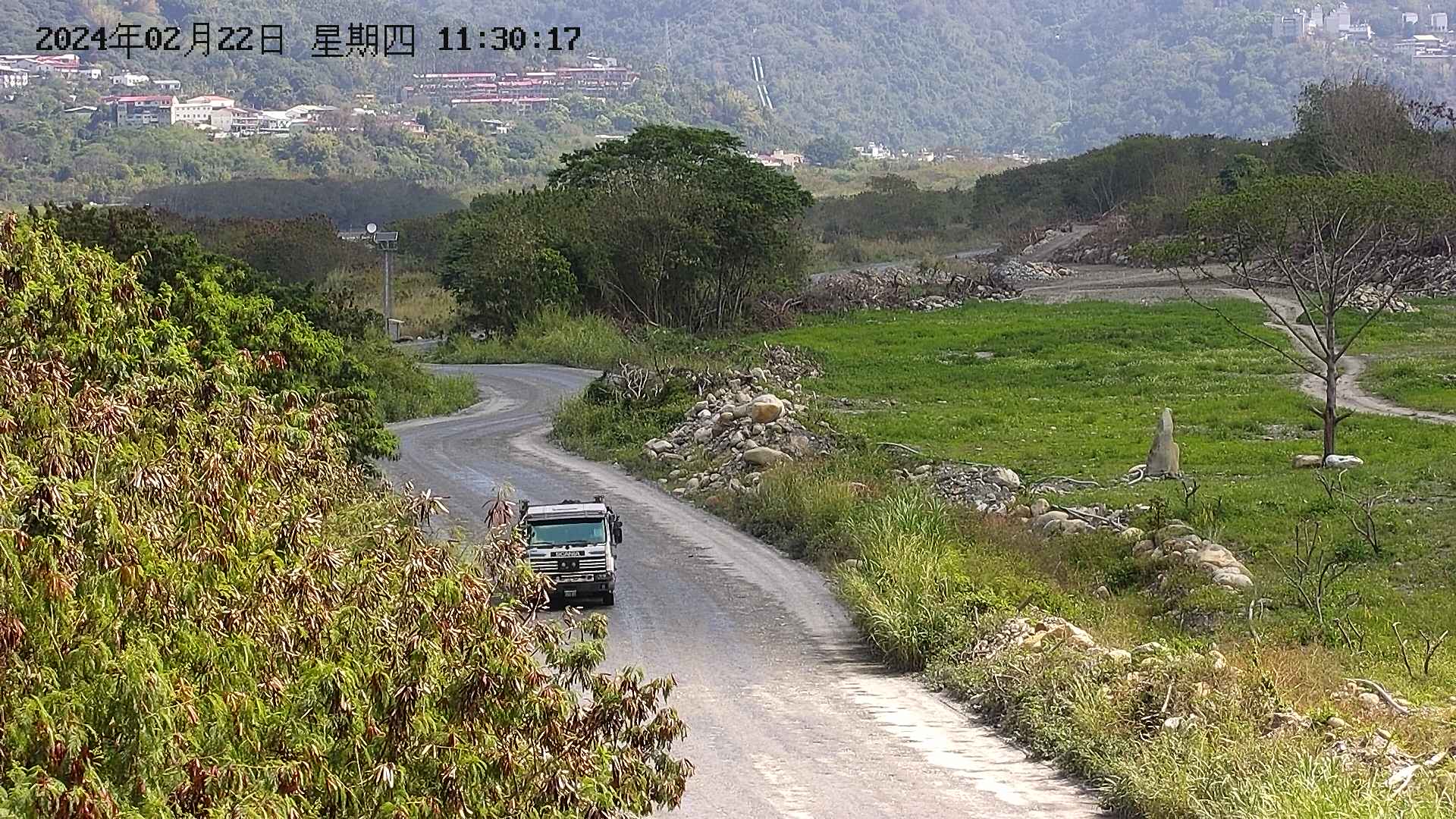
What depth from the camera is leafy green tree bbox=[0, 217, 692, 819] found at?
853cm

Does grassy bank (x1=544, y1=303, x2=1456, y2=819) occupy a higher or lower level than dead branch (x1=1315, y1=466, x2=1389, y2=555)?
lower

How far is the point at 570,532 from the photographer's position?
28.9m

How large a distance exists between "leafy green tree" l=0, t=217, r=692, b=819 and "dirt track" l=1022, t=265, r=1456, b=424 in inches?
1485

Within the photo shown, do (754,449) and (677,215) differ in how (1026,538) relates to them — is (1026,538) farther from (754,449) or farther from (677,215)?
(677,215)

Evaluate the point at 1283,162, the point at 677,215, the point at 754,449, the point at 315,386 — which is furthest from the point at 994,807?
the point at 1283,162

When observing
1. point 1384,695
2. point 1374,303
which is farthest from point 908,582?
point 1374,303

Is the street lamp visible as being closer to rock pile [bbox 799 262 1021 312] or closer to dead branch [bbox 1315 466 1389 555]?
rock pile [bbox 799 262 1021 312]

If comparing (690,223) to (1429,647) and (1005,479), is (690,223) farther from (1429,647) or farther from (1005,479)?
(1429,647)

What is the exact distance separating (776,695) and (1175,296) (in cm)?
7137

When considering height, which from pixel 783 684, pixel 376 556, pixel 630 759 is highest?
pixel 376 556

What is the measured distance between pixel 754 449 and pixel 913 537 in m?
13.8

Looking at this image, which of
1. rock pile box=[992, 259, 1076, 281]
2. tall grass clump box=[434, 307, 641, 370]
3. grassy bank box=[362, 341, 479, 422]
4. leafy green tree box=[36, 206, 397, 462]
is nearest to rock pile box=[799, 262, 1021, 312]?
rock pile box=[992, 259, 1076, 281]

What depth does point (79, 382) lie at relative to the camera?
12891 mm

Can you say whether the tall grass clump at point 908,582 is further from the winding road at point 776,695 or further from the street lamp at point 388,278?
the street lamp at point 388,278
